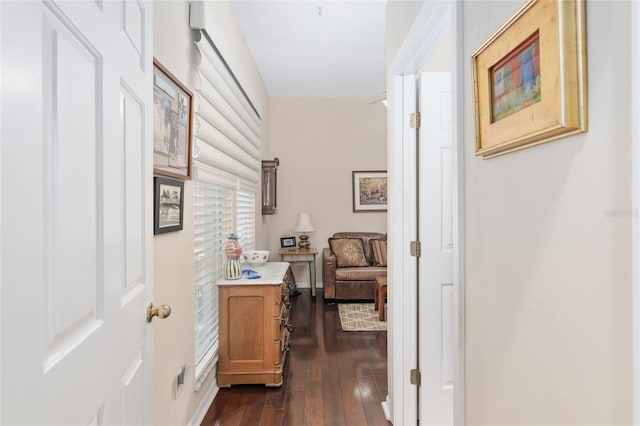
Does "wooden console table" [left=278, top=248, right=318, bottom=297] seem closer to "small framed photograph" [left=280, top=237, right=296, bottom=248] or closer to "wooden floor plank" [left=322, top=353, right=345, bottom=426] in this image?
"small framed photograph" [left=280, top=237, right=296, bottom=248]

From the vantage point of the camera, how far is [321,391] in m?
2.61

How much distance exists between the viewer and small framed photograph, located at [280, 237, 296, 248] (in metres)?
5.70

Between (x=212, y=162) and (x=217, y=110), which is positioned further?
(x=217, y=110)

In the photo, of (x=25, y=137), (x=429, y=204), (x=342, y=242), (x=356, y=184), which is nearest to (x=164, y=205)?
(x=25, y=137)

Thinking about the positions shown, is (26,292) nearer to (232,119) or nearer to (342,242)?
(232,119)

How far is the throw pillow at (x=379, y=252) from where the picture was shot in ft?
17.8

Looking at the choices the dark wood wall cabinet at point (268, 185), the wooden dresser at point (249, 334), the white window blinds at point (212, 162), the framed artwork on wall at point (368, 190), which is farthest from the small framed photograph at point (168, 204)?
the framed artwork on wall at point (368, 190)

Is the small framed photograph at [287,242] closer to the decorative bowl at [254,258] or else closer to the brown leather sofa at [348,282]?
the brown leather sofa at [348,282]

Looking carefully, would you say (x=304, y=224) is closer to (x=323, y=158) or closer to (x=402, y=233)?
(x=323, y=158)

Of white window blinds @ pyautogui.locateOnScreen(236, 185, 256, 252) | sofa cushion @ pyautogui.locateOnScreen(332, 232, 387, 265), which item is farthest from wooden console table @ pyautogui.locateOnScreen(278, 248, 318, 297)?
white window blinds @ pyautogui.locateOnScreen(236, 185, 256, 252)

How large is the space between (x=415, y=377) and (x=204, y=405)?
132 cm

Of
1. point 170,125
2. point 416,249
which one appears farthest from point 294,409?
point 170,125

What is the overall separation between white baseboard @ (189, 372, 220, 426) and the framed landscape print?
1.39 metres

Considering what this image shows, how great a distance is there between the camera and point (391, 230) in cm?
220
